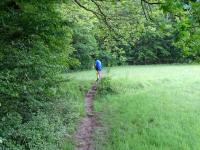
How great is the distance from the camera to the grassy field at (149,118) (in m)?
12.2

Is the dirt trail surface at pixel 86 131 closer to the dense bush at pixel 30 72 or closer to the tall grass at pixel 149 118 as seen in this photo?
the tall grass at pixel 149 118

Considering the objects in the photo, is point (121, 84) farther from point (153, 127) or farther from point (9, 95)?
point (9, 95)

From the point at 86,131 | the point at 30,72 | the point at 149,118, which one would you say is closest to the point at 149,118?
the point at 149,118

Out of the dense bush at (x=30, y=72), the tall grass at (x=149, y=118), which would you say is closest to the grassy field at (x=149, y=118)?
the tall grass at (x=149, y=118)

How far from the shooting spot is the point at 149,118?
15398 millimetres

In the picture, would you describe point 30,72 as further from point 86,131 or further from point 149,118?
point 149,118

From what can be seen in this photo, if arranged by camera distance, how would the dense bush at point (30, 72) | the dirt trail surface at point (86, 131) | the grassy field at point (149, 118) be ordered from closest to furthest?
1. the dense bush at point (30, 72)
2. the dirt trail surface at point (86, 131)
3. the grassy field at point (149, 118)

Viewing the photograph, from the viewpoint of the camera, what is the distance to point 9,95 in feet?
32.7

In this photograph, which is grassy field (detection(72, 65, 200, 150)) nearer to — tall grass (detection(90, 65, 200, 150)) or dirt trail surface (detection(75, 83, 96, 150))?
tall grass (detection(90, 65, 200, 150))

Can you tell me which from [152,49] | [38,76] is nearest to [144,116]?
[38,76]

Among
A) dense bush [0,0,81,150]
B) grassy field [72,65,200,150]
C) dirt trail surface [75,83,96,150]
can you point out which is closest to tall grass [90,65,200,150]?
grassy field [72,65,200,150]

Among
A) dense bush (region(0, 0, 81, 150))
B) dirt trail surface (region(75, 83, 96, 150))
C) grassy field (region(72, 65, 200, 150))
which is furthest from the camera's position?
grassy field (region(72, 65, 200, 150))

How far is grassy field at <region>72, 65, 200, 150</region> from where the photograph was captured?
1222 cm

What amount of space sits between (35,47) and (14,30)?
35.9 inches
